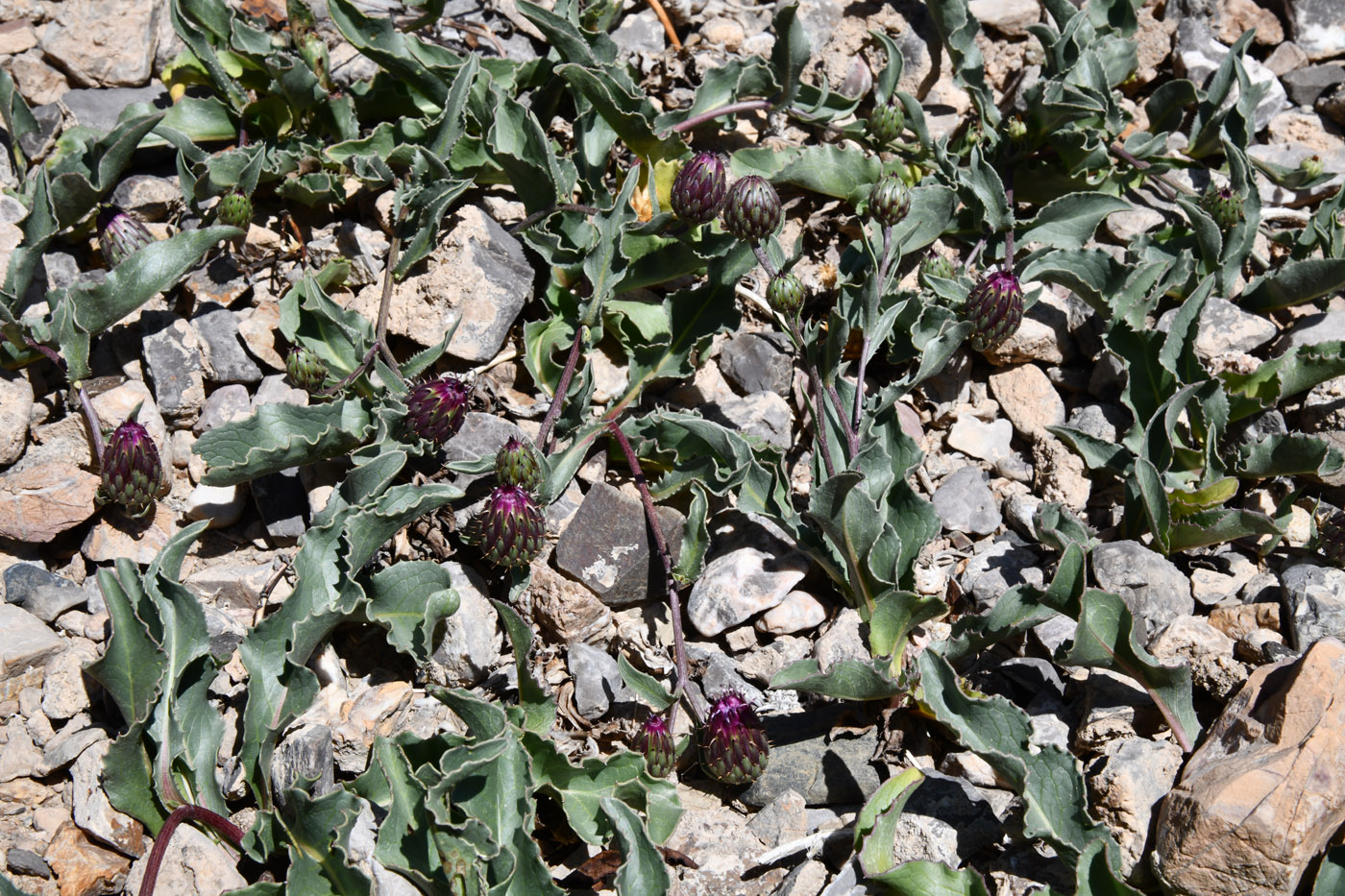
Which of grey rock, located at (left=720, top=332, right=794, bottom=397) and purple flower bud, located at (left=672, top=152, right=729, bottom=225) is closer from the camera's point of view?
purple flower bud, located at (left=672, top=152, right=729, bottom=225)

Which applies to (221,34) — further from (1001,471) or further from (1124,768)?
(1124,768)

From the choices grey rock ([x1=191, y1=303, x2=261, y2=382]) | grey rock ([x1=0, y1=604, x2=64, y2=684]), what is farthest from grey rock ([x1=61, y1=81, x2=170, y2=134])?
grey rock ([x1=0, y1=604, x2=64, y2=684])

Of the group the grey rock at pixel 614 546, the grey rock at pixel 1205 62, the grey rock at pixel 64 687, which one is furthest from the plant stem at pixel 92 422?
the grey rock at pixel 1205 62

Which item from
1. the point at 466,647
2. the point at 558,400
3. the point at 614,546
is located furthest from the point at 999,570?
the point at 466,647

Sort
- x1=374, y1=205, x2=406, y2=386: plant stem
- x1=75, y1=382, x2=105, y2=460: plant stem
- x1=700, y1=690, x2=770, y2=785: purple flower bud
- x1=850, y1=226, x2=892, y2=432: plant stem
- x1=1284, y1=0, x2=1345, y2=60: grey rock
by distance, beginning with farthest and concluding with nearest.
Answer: x1=1284, y1=0, x2=1345, y2=60: grey rock, x1=374, y1=205, x2=406, y2=386: plant stem, x1=850, y1=226, x2=892, y2=432: plant stem, x1=75, y1=382, x2=105, y2=460: plant stem, x1=700, y1=690, x2=770, y2=785: purple flower bud

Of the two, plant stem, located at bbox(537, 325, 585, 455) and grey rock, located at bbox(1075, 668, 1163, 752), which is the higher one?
plant stem, located at bbox(537, 325, 585, 455)

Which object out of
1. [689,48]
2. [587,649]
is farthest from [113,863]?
[689,48]

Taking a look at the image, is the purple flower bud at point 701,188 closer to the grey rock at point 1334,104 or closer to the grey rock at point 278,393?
the grey rock at point 278,393

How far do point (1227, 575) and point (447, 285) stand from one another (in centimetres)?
283

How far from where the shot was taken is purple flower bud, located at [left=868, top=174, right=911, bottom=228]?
3.61 meters

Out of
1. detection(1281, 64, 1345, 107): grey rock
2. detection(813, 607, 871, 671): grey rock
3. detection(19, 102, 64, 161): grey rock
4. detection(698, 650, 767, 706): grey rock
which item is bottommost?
detection(698, 650, 767, 706): grey rock

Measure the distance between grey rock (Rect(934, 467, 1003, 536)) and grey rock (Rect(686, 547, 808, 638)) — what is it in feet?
1.83

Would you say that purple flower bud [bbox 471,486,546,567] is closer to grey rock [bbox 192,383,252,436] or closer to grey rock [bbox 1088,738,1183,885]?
grey rock [bbox 192,383,252,436]

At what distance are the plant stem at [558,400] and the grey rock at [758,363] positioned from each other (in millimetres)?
630
